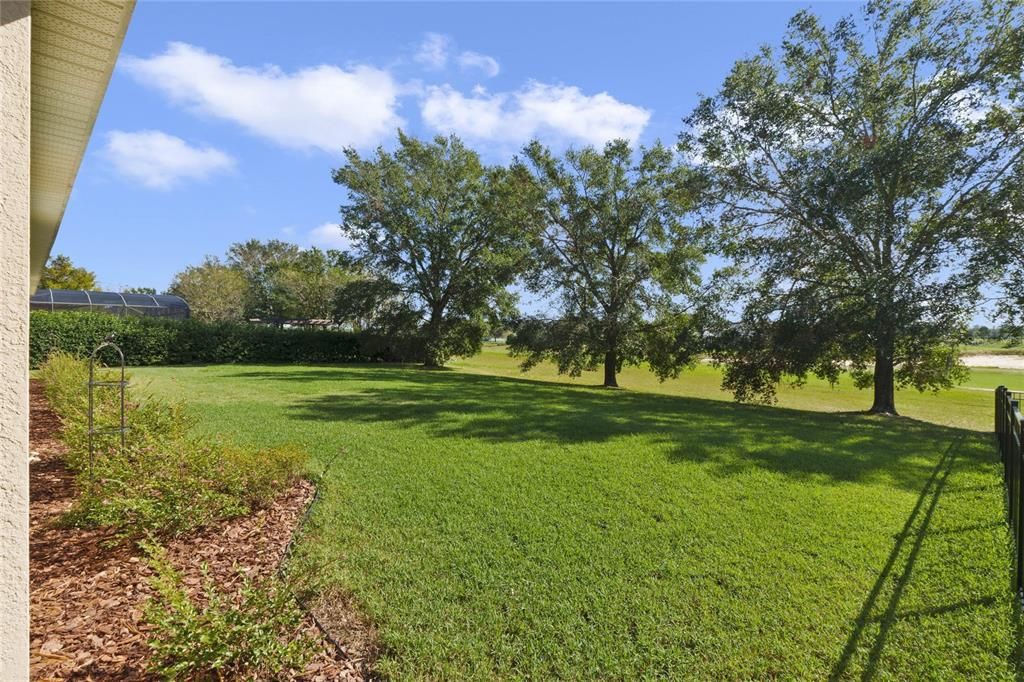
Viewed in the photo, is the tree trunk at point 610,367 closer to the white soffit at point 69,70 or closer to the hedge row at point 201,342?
the hedge row at point 201,342

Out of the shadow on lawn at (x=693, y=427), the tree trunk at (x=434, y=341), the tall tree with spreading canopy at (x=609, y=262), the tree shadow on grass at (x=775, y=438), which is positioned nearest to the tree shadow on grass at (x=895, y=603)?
the tree shadow on grass at (x=775, y=438)

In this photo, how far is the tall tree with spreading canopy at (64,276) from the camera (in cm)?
3731

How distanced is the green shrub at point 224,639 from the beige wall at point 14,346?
0.70 m

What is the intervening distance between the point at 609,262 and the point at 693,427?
1205cm

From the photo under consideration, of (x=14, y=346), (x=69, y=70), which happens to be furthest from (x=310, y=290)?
(x=14, y=346)

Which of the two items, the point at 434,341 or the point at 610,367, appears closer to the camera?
the point at 610,367

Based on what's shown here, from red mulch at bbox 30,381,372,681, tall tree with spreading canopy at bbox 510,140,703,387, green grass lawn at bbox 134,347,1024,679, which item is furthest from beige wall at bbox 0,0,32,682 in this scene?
tall tree with spreading canopy at bbox 510,140,703,387

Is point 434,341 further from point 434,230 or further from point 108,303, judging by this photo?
point 108,303

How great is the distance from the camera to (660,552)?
12.1 feet

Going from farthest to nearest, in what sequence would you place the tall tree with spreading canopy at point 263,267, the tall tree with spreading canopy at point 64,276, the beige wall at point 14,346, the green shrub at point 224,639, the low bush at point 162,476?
the tall tree with spreading canopy at point 263,267, the tall tree with spreading canopy at point 64,276, the low bush at point 162,476, the green shrub at point 224,639, the beige wall at point 14,346

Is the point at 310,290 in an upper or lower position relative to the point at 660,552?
upper

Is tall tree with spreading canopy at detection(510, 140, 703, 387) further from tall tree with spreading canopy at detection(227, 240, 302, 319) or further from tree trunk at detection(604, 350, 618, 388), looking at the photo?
tall tree with spreading canopy at detection(227, 240, 302, 319)

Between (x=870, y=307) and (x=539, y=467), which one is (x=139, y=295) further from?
(x=870, y=307)

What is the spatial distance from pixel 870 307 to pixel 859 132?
5170 millimetres
